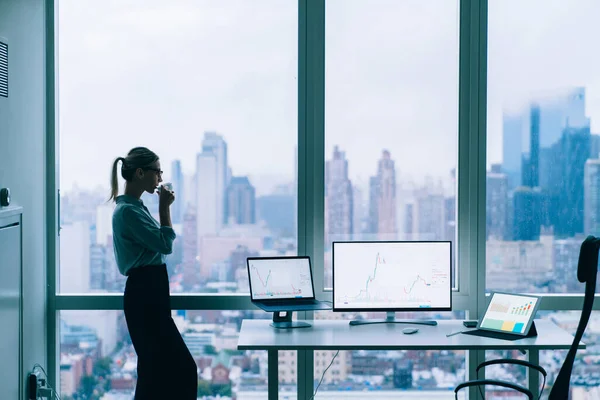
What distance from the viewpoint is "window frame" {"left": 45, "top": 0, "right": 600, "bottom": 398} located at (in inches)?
146

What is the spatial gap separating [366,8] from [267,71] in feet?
2.14

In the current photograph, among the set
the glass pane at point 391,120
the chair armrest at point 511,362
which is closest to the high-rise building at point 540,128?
the glass pane at point 391,120

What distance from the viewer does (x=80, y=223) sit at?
3.75m

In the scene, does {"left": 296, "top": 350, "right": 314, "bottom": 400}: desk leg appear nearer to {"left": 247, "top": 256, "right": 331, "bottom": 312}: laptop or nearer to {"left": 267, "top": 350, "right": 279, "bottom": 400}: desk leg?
{"left": 247, "top": 256, "right": 331, "bottom": 312}: laptop

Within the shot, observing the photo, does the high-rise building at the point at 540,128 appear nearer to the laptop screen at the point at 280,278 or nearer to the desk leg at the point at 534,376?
the desk leg at the point at 534,376

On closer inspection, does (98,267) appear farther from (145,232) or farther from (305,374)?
(305,374)

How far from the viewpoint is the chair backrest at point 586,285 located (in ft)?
7.43

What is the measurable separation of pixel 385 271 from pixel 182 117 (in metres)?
1.40

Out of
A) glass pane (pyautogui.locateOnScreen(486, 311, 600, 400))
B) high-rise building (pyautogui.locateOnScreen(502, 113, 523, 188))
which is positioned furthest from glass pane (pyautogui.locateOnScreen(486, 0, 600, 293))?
glass pane (pyautogui.locateOnScreen(486, 311, 600, 400))

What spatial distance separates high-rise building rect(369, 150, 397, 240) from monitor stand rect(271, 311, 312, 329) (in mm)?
682

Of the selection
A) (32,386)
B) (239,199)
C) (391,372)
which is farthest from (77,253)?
(391,372)

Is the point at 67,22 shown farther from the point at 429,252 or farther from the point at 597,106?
the point at 597,106

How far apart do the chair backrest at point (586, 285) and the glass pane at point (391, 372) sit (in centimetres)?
140

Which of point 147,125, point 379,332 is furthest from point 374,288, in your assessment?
point 147,125
